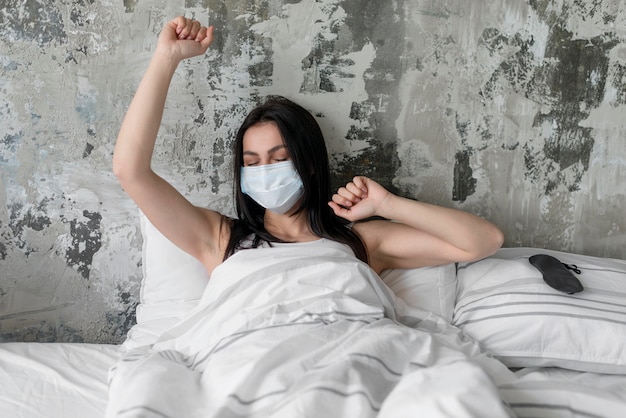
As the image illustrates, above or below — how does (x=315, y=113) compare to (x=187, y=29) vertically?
below

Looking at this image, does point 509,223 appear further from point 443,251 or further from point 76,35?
point 76,35

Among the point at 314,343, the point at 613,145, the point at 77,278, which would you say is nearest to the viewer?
the point at 314,343

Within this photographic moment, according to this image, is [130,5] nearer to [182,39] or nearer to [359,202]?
[182,39]

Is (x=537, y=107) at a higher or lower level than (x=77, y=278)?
higher

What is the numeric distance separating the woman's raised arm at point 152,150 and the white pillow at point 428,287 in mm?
505

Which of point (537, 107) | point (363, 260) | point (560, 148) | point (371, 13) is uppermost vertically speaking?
point (371, 13)

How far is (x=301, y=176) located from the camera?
1595 mm

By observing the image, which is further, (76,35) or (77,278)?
(77,278)

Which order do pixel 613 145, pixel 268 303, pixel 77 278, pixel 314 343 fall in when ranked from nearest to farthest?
pixel 314 343 < pixel 268 303 < pixel 77 278 < pixel 613 145

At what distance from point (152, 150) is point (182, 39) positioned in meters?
0.31

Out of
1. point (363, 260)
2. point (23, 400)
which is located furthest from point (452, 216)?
point (23, 400)

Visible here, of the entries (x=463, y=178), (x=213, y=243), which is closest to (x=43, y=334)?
(x=213, y=243)

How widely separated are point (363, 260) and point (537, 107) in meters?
0.79

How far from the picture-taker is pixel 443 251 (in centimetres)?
163
